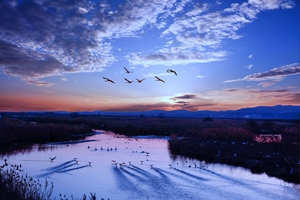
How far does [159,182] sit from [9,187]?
7661 millimetres

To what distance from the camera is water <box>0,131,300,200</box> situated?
12.1 meters

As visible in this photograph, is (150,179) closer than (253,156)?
Yes

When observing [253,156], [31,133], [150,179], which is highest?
[31,133]

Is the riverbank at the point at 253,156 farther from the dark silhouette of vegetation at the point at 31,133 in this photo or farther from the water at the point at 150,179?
the dark silhouette of vegetation at the point at 31,133

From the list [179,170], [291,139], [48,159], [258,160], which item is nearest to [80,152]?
[48,159]

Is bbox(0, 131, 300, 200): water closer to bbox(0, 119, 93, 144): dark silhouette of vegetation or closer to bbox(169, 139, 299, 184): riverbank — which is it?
bbox(169, 139, 299, 184): riverbank

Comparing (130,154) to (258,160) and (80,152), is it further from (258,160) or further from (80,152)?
(258,160)

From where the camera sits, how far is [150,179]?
1435 cm

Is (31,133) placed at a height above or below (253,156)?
above

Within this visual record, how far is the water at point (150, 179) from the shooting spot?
1214cm

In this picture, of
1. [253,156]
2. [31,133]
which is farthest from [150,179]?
[31,133]

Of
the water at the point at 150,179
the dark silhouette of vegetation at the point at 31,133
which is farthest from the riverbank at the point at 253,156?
the dark silhouette of vegetation at the point at 31,133

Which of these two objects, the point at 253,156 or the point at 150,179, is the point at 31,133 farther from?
the point at 253,156

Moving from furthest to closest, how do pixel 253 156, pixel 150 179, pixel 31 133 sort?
1. pixel 31 133
2. pixel 253 156
3. pixel 150 179
